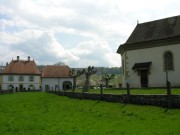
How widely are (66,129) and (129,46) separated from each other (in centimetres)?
2880

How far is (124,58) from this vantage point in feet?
135

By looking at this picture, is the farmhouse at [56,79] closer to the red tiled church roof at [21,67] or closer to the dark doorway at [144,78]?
the red tiled church roof at [21,67]

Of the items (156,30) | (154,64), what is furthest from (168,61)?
(156,30)

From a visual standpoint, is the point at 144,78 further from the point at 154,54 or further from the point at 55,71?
the point at 55,71

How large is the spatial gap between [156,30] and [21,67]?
54025 mm

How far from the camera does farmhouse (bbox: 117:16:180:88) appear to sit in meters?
35.4

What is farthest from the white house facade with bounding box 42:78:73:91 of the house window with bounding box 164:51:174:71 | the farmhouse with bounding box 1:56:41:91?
the house window with bounding box 164:51:174:71

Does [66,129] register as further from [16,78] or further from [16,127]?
[16,78]

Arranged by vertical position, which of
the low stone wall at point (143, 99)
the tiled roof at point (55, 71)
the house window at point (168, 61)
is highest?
the tiled roof at point (55, 71)

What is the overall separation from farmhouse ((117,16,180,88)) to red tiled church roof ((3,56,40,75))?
48.3 m

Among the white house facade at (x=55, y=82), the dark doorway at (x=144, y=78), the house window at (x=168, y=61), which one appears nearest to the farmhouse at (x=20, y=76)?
the white house facade at (x=55, y=82)

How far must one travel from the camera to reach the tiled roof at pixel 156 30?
Answer: 3634 centimetres

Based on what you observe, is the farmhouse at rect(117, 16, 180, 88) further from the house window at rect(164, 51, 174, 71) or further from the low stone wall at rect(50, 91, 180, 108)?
the low stone wall at rect(50, 91, 180, 108)

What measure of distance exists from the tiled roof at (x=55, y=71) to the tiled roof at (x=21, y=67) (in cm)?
266
